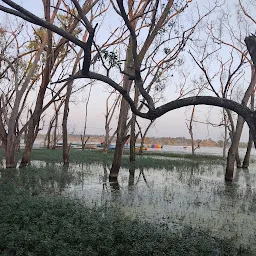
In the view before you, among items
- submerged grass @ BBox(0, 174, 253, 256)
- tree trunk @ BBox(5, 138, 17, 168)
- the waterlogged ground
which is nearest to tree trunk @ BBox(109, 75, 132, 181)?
the waterlogged ground

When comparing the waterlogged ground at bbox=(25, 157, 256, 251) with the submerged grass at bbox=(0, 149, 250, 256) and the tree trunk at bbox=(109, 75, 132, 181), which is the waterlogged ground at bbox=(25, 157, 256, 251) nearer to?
the tree trunk at bbox=(109, 75, 132, 181)

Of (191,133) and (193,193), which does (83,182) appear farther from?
(191,133)

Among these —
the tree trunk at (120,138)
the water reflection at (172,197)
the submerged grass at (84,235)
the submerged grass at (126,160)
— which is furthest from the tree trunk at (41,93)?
the submerged grass at (84,235)

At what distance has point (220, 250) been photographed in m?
4.91

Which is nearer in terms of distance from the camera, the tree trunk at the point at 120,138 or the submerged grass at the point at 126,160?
the tree trunk at the point at 120,138

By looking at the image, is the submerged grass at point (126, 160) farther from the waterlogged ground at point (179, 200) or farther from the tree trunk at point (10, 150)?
the waterlogged ground at point (179, 200)

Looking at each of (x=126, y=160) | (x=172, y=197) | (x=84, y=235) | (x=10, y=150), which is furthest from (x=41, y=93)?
(x=126, y=160)

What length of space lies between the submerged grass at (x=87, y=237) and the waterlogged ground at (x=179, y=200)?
0.89 metres

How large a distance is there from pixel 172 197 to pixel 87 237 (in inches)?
210

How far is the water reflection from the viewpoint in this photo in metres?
6.88

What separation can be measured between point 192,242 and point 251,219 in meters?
3.09

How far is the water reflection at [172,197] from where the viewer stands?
6.88m

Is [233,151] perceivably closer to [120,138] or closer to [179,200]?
[120,138]

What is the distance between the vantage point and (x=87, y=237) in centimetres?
502
